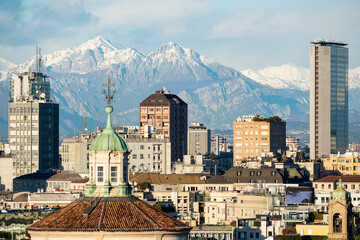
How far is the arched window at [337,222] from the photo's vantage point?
136 m

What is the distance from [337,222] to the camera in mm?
137250

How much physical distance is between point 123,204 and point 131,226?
1.93 m

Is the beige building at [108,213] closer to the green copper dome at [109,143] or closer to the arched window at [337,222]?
the green copper dome at [109,143]

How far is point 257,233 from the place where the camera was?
14712 centimetres

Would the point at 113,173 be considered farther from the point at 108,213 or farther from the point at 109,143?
the point at 108,213

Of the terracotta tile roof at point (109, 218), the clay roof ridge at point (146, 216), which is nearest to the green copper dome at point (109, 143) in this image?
the terracotta tile roof at point (109, 218)

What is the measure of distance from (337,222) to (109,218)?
83.4 meters

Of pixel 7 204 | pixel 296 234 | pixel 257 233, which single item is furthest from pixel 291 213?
pixel 7 204

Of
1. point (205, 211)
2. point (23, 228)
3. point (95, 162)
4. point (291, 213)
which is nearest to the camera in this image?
point (95, 162)

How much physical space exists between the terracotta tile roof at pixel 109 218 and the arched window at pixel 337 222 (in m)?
78.7

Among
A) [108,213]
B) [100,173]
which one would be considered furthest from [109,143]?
[108,213]

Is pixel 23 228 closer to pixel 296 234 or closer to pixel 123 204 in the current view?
pixel 296 234

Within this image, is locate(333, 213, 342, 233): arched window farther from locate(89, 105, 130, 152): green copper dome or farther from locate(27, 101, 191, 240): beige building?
locate(27, 101, 191, 240): beige building

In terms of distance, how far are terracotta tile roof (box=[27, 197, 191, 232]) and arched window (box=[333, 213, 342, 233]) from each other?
258 feet
